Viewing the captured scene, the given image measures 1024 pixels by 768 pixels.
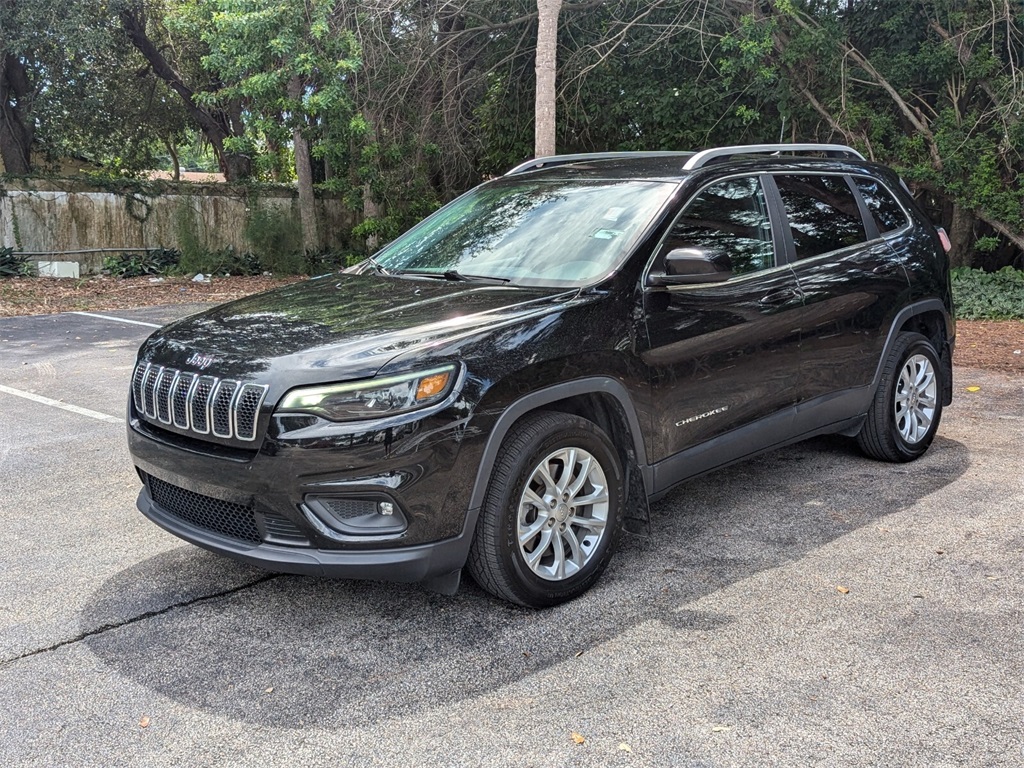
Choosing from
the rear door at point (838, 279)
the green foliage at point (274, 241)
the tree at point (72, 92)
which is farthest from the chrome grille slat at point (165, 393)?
the tree at point (72, 92)

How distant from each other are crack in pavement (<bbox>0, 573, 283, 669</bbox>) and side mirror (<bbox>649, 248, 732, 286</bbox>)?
214 centimetres

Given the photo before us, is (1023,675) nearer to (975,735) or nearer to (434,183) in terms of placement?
(975,735)

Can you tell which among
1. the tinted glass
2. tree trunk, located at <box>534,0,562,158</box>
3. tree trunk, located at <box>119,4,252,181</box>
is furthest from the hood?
tree trunk, located at <box>119,4,252,181</box>

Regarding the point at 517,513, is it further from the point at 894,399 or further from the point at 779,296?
the point at 894,399

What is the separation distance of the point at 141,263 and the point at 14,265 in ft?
7.07

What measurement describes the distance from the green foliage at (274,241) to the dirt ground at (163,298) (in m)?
0.78

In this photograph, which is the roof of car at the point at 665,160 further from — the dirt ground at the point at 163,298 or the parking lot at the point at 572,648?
the dirt ground at the point at 163,298

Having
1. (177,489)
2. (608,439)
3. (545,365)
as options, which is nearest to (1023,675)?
(608,439)

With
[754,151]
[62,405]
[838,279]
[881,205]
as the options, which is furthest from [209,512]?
[62,405]

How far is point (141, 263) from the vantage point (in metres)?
18.0

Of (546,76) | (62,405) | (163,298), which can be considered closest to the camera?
(62,405)

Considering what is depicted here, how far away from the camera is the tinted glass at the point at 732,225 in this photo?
14.7 feet

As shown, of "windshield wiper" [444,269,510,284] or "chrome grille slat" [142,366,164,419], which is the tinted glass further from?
"chrome grille slat" [142,366,164,419]

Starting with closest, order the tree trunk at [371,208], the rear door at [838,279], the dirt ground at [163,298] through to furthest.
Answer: the rear door at [838,279], the dirt ground at [163,298], the tree trunk at [371,208]
